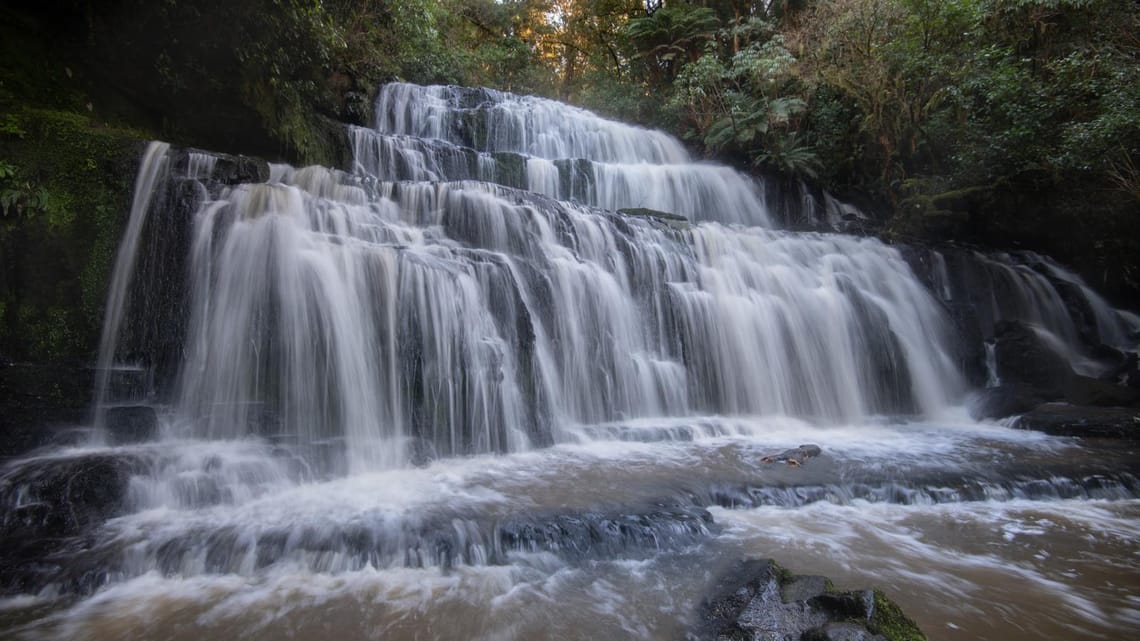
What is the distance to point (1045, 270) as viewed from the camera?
37.1 ft

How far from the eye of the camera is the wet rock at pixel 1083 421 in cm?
658

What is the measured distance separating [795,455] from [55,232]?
7.27m

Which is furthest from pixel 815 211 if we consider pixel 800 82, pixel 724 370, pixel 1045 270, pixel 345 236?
pixel 345 236

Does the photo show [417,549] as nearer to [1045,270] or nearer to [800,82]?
[1045,270]

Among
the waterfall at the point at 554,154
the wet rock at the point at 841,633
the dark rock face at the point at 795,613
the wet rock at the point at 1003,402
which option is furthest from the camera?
the waterfall at the point at 554,154

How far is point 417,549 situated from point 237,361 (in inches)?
118

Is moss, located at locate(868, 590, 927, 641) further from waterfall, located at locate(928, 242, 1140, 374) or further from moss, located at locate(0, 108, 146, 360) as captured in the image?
waterfall, located at locate(928, 242, 1140, 374)

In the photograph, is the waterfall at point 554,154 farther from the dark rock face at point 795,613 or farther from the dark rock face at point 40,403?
the dark rock face at point 795,613

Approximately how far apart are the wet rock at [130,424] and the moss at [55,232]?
2.10 feet

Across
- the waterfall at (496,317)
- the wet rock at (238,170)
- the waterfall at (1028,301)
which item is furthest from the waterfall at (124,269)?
the waterfall at (1028,301)

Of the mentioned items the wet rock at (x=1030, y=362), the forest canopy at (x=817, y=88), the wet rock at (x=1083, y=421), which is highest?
the forest canopy at (x=817, y=88)

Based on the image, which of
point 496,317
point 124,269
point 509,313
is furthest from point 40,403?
point 509,313

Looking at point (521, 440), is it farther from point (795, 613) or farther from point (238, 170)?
point (238, 170)

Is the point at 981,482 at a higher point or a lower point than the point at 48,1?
lower
